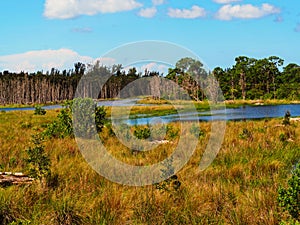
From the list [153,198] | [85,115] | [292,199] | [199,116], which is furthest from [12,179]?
[199,116]

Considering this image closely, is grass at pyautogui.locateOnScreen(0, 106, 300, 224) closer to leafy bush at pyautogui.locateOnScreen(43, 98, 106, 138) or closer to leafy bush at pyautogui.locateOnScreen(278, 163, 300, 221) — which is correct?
leafy bush at pyautogui.locateOnScreen(278, 163, 300, 221)

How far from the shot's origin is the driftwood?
674 centimetres

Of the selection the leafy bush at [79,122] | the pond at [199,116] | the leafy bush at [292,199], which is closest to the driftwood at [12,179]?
the pond at [199,116]

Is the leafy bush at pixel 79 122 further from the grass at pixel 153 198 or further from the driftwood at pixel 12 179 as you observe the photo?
the driftwood at pixel 12 179

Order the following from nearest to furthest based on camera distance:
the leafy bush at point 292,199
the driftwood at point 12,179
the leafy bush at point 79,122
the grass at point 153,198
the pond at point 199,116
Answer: the leafy bush at point 292,199, the grass at point 153,198, the driftwood at point 12,179, the pond at point 199,116, the leafy bush at point 79,122

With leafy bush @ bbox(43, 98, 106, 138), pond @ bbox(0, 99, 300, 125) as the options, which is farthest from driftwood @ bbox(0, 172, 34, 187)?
leafy bush @ bbox(43, 98, 106, 138)

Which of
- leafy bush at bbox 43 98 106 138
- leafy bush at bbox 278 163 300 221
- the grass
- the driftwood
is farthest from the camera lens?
leafy bush at bbox 43 98 106 138

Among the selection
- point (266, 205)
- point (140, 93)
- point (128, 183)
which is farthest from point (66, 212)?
point (140, 93)

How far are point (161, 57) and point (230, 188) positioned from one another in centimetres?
302

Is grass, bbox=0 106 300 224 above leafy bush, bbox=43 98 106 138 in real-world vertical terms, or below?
below

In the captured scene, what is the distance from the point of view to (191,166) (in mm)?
8906

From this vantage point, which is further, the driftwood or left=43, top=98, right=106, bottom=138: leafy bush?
left=43, top=98, right=106, bottom=138: leafy bush

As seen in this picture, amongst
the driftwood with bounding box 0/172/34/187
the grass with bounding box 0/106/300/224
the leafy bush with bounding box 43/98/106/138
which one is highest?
the leafy bush with bounding box 43/98/106/138

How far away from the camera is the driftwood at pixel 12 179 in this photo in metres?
6.74
